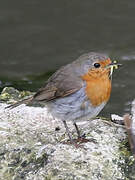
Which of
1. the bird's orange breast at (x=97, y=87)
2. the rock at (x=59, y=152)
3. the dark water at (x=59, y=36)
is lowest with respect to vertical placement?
the rock at (x=59, y=152)

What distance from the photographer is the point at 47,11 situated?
396 inches

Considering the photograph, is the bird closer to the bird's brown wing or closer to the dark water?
the bird's brown wing

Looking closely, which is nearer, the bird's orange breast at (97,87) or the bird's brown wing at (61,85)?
the bird's orange breast at (97,87)

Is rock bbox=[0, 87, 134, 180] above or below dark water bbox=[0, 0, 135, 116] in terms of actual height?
below

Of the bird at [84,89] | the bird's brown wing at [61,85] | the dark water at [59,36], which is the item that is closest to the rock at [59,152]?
the bird at [84,89]

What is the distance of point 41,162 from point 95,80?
0.83m

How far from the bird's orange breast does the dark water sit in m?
2.84

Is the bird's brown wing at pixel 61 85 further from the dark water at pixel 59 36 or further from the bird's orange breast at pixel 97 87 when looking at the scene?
the dark water at pixel 59 36

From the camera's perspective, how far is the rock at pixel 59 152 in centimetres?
439

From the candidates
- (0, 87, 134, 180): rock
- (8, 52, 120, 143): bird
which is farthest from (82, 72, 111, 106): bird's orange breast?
(0, 87, 134, 180): rock

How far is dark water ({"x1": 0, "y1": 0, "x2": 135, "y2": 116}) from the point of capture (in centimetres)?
812

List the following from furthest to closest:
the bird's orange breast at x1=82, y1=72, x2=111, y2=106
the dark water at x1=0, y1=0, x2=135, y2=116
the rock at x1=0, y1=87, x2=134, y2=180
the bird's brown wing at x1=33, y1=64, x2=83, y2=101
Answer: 1. the dark water at x1=0, y1=0, x2=135, y2=116
2. the bird's brown wing at x1=33, y1=64, x2=83, y2=101
3. the bird's orange breast at x1=82, y1=72, x2=111, y2=106
4. the rock at x1=0, y1=87, x2=134, y2=180

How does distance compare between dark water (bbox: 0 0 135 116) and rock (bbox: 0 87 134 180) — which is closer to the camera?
rock (bbox: 0 87 134 180)

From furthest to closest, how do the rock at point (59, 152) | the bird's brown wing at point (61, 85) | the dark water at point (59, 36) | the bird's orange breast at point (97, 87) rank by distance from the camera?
1. the dark water at point (59, 36)
2. the bird's brown wing at point (61, 85)
3. the bird's orange breast at point (97, 87)
4. the rock at point (59, 152)
